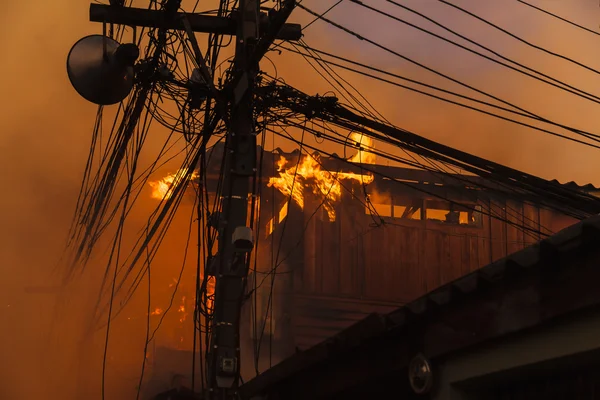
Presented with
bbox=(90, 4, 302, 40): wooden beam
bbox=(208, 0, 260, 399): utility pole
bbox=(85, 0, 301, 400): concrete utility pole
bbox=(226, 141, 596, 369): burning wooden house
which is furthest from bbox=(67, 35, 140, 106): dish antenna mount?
bbox=(226, 141, 596, 369): burning wooden house

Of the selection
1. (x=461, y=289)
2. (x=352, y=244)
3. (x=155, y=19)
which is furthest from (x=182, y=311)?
(x=461, y=289)

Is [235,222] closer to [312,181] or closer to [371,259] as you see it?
[371,259]

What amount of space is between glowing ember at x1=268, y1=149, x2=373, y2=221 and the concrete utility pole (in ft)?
42.3

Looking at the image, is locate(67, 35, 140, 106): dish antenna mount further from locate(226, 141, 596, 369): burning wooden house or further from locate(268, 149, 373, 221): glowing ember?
locate(268, 149, 373, 221): glowing ember

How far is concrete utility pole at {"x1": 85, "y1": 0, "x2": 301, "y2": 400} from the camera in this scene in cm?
885

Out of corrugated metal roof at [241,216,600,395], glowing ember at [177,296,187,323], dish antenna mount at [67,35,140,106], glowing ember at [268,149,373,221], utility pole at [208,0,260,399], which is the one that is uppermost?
glowing ember at [268,149,373,221]

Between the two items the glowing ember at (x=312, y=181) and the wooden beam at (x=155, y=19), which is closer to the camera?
the wooden beam at (x=155, y=19)

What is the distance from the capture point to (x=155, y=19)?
10398mm

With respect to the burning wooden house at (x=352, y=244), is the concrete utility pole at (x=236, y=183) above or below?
below

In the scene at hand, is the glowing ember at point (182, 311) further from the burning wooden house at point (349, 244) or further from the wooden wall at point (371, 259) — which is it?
the wooden wall at point (371, 259)

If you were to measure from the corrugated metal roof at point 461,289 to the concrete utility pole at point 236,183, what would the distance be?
0.96m

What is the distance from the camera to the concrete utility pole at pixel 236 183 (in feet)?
29.0

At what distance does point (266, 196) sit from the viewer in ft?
76.9

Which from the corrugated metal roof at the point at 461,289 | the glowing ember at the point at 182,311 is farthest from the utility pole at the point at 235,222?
the glowing ember at the point at 182,311
